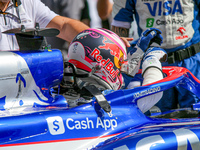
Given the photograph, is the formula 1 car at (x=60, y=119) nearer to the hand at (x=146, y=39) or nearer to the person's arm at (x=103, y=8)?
the hand at (x=146, y=39)

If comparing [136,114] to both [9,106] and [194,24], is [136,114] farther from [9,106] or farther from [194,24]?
[194,24]

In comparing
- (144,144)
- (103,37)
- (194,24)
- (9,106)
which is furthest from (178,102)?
(9,106)

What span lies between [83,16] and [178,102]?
5.54 feet

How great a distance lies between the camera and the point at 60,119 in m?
1.17

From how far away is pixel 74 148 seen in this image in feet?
3.80

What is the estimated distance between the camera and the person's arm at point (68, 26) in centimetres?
223

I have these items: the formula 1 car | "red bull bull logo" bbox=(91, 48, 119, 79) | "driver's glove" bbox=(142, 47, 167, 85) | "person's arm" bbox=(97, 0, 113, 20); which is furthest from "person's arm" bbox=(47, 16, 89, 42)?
"person's arm" bbox=(97, 0, 113, 20)

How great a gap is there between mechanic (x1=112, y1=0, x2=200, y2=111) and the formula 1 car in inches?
48.1

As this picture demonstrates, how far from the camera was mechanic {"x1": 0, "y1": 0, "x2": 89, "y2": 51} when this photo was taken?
6.63 ft

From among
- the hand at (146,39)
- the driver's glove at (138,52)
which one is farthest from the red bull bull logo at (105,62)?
the hand at (146,39)

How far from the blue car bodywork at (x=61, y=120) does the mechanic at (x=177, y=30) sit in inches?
48.4

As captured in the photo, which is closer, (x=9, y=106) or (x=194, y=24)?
(x=9, y=106)

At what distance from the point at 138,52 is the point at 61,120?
1038 mm

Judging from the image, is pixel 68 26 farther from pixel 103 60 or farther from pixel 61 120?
pixel 61 120
